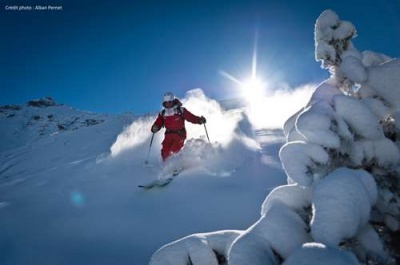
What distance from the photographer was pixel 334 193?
218 cm

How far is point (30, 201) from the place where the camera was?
25.0ft

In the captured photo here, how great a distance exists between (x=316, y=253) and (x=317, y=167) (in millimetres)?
882

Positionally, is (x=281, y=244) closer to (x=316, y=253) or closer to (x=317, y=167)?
(x=316, y=253)

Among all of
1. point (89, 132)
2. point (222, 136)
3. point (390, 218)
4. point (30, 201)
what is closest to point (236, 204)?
point (390, 218)

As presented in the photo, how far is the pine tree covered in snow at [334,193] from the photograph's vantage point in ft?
6.86

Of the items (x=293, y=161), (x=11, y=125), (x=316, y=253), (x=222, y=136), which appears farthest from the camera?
(x=11, y=125)

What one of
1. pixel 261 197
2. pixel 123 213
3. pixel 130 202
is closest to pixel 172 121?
pixel 130 202

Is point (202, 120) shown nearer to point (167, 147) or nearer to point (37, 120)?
point (167, 147)

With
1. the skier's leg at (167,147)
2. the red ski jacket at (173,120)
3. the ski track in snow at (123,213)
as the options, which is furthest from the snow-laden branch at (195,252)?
the red ski jacket at (173,120)

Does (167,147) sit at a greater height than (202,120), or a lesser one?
lesser

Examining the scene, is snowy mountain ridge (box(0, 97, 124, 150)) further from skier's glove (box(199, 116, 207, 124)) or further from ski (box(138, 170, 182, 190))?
ski (box(138, 170, 182, 190))

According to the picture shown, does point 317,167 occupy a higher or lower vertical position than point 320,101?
lower

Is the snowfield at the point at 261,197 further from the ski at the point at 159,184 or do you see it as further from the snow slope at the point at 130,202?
the ski at the point at 159,184

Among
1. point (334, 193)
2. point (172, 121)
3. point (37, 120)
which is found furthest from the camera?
point (37, 120)
